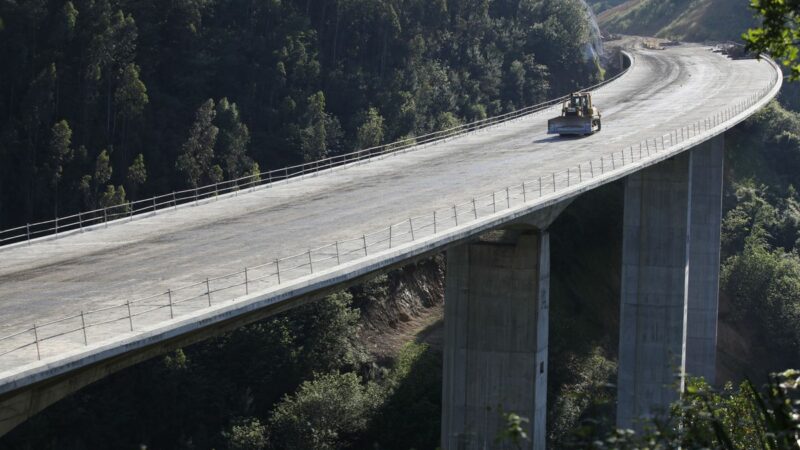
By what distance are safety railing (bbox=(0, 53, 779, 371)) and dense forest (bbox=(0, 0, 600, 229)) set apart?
32124 mm

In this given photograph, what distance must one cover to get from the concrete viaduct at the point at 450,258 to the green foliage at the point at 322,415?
9.53 meters

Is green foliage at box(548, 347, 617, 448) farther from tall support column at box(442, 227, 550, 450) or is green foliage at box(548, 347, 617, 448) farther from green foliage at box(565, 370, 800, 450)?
green foliage at box(565, 370, 800, 450)

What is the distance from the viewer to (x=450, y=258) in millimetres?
49156

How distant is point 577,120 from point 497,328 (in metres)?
24.9

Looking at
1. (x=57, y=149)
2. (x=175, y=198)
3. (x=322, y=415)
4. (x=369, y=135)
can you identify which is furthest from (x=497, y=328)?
(x=369, y=135)

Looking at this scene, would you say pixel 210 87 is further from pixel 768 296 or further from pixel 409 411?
pixel 768 296

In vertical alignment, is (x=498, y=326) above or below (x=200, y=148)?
below

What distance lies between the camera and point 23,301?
101 ft

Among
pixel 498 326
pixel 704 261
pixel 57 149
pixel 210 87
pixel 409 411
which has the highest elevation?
pixel 210 87

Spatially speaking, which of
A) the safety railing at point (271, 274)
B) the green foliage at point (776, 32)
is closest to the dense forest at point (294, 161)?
the safety railing at point (271, 274)

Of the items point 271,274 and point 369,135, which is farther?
point 369,135

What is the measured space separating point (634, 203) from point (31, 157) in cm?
3615

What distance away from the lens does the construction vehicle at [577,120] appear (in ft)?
230

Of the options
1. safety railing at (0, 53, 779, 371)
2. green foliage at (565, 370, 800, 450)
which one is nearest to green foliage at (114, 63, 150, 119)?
safety railing at (0, 53, 779, 371)
